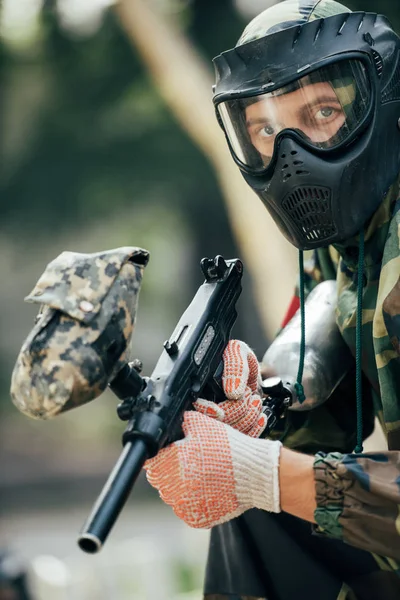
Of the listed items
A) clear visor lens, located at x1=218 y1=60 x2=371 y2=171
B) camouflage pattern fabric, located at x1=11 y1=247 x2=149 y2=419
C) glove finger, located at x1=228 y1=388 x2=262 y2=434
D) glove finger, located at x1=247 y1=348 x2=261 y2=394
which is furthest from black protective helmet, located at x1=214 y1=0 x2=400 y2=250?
camouflage pattern fabric, located at x1=11 y1=247 x2=149 y2=419

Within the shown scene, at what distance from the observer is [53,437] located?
54.7 feet

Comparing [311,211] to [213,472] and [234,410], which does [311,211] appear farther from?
[213,472]

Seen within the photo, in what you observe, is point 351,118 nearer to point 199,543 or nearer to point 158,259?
point 199,543

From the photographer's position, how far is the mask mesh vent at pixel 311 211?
3225 mm

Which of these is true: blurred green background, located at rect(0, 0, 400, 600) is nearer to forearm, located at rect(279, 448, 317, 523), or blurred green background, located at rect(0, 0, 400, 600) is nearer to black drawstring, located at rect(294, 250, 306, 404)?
black drawstring, located at rect(294, 250, 306, 404)

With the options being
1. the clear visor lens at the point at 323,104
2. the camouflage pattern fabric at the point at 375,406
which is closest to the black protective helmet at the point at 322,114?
the clear visor lens at the point at 323,104

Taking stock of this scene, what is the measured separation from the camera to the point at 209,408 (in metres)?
2.88

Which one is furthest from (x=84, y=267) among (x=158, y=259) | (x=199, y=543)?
(x=158, y=259)

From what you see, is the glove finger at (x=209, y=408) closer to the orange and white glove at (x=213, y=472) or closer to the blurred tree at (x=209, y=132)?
the orange and white glove at (x=213, y=472)

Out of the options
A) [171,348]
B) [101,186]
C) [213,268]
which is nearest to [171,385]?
[171,348]

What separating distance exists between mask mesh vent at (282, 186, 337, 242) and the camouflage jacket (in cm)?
16

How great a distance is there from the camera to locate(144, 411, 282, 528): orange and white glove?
2678mm

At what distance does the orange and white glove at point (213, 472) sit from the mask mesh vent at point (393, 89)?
1.20 metres

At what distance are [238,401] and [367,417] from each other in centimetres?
93
